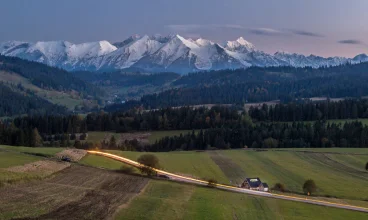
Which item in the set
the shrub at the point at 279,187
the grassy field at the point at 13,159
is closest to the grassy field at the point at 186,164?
the shrub at the point at 279,187

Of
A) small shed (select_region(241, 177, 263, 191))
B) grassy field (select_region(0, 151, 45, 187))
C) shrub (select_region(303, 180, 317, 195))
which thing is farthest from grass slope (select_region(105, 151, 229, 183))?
grassy field (select_region(0, 151, 45, 187))

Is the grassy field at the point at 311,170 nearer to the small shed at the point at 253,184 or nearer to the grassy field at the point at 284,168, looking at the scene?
the grassy field at the point at 284,168

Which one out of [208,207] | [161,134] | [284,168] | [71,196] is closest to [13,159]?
[71,196]

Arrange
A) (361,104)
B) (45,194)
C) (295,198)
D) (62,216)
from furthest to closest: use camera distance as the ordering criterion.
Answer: (361,104)
(295,198)
(45,194)
(62,216)

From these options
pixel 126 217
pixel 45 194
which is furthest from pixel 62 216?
pixel 45 194

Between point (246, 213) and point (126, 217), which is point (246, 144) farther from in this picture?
point (126, 217)

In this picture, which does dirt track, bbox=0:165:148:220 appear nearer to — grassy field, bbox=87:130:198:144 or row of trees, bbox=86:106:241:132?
grassy field, bbox=87:130:198:144

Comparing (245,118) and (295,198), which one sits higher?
(245,118)
